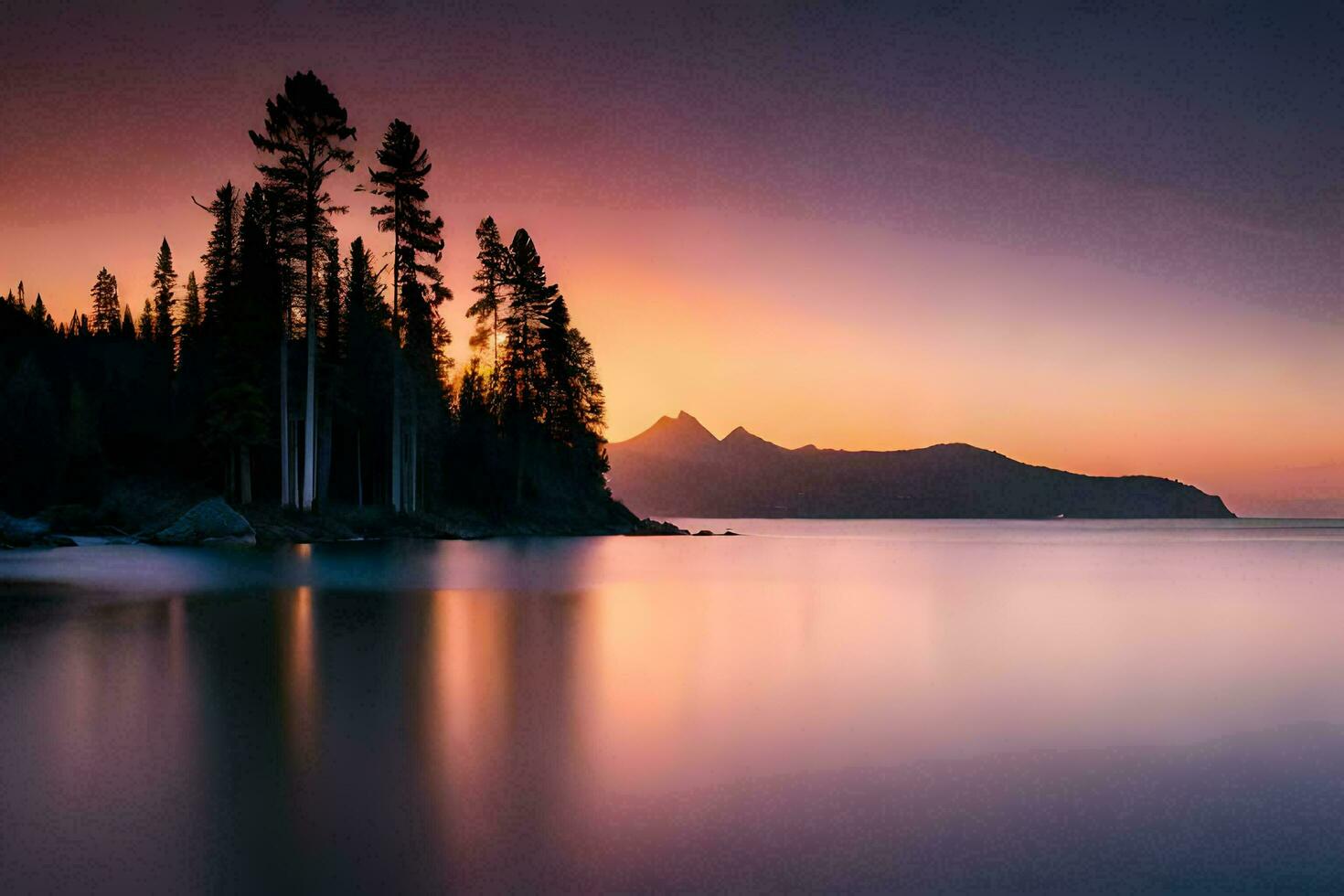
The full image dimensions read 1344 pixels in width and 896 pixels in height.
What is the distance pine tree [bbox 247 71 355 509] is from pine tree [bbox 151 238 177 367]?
3746 centimetres

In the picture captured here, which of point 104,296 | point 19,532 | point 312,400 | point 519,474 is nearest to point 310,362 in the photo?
point 312,400

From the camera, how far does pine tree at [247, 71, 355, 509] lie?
45.3 m

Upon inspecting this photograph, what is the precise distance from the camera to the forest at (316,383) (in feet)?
153

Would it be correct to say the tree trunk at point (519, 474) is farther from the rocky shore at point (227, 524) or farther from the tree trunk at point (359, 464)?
A: the tree trunk at point (359, 464)

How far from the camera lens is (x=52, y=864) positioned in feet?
17.1

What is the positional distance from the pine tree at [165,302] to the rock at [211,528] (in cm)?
4056

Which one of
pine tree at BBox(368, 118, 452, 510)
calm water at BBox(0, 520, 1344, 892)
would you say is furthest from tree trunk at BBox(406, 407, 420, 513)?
calm water at BBox(0, 520, 1344, 892)

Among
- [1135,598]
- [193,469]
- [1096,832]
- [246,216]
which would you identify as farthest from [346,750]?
[246,216]

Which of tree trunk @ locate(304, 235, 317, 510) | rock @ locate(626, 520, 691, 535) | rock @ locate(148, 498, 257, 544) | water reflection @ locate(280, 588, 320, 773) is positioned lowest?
water reflection @ locate(280, 588, 320, 773)

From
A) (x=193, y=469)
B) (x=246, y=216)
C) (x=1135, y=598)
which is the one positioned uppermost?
(x=246, y=216)

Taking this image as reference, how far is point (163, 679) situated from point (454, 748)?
5.07 metres

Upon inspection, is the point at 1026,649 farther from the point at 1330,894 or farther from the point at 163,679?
the point at 163,679

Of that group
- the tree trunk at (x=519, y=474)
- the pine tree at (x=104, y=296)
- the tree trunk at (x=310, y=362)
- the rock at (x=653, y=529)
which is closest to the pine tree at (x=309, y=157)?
the tree trunk at (x=310, y=362)

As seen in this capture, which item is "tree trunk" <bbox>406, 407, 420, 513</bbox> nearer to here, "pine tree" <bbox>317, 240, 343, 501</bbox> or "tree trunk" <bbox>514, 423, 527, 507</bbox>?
"pine tree" <bbox>317, 240, 343, 501</bbox>
